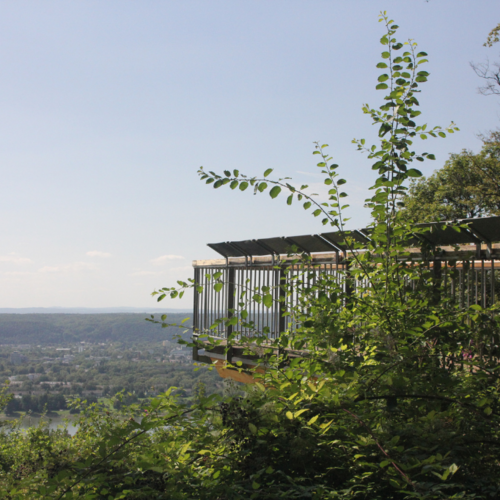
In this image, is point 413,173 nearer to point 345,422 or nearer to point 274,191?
point 274,191

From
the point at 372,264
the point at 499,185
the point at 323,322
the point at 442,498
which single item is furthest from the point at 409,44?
the point at 499,185

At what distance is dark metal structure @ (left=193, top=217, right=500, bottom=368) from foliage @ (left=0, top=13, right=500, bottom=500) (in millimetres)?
781

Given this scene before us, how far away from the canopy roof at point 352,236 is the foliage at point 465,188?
10.0m

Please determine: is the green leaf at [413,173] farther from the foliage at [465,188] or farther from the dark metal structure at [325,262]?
the foliage at [465,188]

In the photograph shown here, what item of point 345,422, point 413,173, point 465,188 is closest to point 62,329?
point 465,188

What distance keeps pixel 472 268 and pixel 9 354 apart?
167 feet

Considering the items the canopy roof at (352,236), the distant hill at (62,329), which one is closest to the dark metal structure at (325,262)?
the canopy roof at (352,236)

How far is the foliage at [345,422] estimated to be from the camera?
5.69 ft

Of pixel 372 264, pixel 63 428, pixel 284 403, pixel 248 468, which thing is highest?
pixel 372 264

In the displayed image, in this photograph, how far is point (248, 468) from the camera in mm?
1854

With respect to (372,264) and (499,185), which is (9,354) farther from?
(372,264)

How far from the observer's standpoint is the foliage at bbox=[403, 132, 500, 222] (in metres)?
16.9

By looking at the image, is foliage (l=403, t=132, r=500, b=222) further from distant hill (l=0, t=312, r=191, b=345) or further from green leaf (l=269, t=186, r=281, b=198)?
distant hill (l=0, t=312, r=191, b=345)

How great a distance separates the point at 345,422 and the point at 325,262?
500 cm
